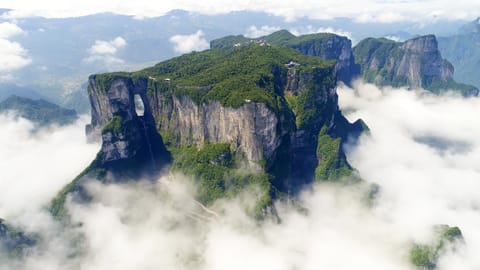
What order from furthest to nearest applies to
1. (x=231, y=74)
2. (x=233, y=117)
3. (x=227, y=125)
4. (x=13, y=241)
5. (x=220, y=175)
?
(x=231, y=74)
(x=220, y=175)
(x=227, y=125)
(x=233, y=117)
(x=13, y=241)

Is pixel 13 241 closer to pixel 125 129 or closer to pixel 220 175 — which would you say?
pixel 125 129

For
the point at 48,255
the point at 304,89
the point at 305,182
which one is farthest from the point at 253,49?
the point at 48,255

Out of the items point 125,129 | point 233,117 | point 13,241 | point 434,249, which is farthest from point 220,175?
point 434,249

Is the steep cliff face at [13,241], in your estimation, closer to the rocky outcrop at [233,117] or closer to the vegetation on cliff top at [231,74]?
the rocky outcrop at [233,117]

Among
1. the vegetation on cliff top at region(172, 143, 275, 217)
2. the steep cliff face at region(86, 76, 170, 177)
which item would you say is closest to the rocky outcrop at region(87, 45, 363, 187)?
the steep cliff face at region(86, 76, 170, 177)

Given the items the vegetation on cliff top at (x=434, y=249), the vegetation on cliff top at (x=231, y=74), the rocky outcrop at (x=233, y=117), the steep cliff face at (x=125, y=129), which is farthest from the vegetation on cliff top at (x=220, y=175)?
the vegetation on cliff top at (x=434, y=249)

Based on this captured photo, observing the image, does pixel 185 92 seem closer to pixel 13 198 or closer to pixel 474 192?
pixel 13 198

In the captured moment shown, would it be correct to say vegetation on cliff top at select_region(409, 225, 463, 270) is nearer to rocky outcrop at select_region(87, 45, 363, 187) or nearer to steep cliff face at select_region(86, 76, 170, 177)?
rocky outcrop at select_region(87, 45, 363, 187)

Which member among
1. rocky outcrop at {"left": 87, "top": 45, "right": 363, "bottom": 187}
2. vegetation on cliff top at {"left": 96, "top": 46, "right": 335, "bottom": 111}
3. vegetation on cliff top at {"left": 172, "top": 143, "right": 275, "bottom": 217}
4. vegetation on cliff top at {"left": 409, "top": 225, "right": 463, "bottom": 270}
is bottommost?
vegetation on cliff top at {"left": 409, "top": 225, "right": 463, "bottom": 270}
